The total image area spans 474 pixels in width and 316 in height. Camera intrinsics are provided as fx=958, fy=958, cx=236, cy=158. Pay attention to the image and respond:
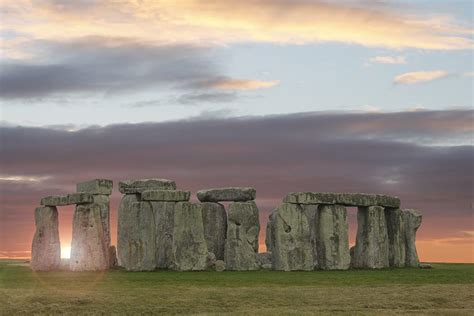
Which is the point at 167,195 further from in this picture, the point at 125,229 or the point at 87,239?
the point at 87,239

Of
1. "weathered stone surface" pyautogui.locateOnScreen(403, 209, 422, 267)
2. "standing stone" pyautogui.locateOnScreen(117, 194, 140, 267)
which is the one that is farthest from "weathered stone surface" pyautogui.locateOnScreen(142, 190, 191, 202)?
"weathered stone surface" pyautogui.locateOnScreen(403, 209, 422, 267)

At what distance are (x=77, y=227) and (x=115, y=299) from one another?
38.2ft

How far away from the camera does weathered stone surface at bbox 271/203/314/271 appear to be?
122 feet

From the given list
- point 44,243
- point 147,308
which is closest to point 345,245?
point 44,243

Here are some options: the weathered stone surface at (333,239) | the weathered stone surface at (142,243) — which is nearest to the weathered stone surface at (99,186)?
the weathered stone surface at (142,243)

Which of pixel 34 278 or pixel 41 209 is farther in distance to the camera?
pixel 41 209

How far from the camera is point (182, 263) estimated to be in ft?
121

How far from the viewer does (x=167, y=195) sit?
37.6 metres

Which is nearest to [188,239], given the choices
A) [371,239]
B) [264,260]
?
[264,260]

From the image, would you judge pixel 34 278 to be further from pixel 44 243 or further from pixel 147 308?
pixel 147 308

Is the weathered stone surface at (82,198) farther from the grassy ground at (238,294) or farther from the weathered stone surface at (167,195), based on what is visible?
the grassy ground at (238,294)

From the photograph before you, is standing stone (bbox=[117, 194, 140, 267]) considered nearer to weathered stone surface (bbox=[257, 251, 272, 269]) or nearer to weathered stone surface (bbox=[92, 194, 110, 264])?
weathered stone surface (bbox=[92, 194, 110, 264])

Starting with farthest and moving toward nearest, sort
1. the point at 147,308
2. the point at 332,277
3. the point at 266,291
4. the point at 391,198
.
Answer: the point at 391,198 < the point at 332,277 < the point at 266,291 < the point at 147,308

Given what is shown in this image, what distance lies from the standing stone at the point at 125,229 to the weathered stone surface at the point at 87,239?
90 cm
